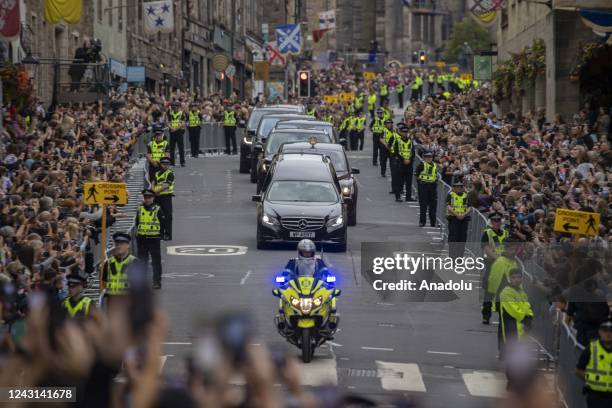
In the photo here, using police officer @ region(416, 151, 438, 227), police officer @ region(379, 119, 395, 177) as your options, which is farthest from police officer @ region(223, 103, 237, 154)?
police officer @ region(416, 151, 438, 227)

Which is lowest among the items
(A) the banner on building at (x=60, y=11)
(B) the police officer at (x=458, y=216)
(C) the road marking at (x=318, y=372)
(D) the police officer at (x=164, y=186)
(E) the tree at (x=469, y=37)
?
(C) the road marking at (x=318, y=372)

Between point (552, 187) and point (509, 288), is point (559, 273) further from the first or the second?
point (552, 187)

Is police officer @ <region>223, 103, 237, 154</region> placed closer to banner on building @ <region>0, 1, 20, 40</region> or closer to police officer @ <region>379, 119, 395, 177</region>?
police officer @ <region>379, 119, 395, 177</region>

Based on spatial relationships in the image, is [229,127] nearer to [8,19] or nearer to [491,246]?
[8,19]

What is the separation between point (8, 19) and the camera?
99.7ft

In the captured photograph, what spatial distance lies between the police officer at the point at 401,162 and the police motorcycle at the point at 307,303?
1829 centimetres

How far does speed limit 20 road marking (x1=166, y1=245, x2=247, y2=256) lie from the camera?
101ft

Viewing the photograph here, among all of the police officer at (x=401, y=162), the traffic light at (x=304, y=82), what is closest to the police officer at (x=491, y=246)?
the police officer at (x=401, y=162)

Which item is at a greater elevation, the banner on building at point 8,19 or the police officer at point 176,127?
the banner on building at point 8,19

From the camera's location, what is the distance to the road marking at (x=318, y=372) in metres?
19.1

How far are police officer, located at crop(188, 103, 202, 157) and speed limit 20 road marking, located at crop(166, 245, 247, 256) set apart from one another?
18.3 meters

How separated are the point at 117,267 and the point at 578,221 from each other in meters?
5.99

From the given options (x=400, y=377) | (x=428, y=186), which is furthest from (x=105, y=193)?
(x=428, y=186)

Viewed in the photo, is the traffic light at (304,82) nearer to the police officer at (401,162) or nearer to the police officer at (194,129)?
Answer: the police officer at (194,129)
